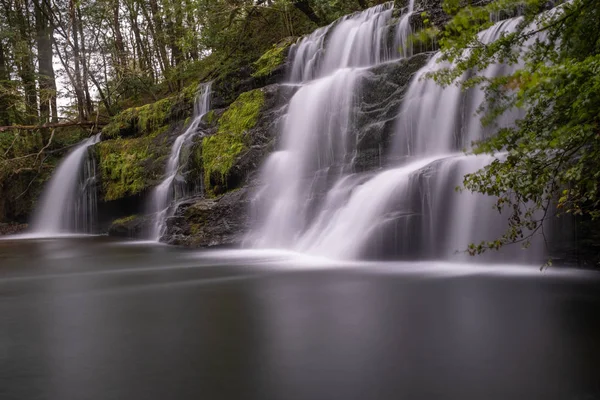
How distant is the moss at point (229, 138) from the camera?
1072cm

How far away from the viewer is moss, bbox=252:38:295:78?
1247 cm

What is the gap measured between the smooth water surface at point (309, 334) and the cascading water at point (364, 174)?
622 mm

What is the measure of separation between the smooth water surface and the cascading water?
622mm

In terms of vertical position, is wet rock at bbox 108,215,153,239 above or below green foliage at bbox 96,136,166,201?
below

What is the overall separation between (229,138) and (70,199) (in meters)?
6.53

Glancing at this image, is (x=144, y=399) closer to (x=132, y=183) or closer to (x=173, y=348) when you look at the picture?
(x=173, y=348)

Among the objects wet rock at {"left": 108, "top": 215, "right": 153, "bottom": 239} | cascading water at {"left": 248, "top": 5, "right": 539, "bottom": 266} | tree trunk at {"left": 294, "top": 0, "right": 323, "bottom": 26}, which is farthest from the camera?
tree trunk at {"left": 294, "top": 0, "right": 323, "bottom": 26}

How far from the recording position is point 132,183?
43.0 ft

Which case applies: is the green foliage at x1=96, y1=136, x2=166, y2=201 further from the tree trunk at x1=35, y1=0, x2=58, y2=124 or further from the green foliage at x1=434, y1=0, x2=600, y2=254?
the green foliage at x1=434, y1=0, x2=600, y2=254

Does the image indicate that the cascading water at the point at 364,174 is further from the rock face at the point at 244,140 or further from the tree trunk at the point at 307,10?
the tree trunk at the point at 307,10

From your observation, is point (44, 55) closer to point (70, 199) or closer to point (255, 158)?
point (70, 199)

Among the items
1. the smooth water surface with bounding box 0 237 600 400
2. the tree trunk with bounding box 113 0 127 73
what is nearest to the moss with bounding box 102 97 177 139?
the tree trunk with bounding box 113 0 127 73

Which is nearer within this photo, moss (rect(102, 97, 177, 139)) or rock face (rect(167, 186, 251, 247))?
rock face (rect(167, 186, 251, 247))

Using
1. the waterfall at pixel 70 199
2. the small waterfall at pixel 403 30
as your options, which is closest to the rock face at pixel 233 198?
the small waterfall at pixel 403 30
